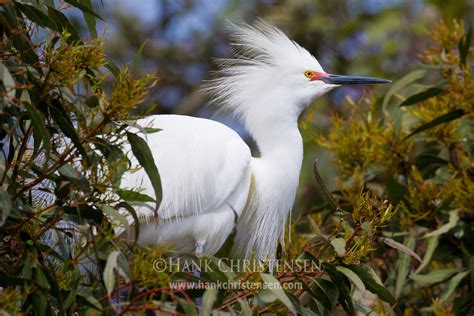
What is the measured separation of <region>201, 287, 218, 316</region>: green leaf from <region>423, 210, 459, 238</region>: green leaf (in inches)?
43.7

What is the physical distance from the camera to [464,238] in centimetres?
256

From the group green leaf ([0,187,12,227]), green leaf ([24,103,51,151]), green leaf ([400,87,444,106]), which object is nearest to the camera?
green leaf ([0,187,12,227])

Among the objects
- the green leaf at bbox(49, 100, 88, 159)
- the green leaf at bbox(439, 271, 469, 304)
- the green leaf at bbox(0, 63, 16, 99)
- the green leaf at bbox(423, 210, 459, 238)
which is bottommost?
the green leaf at bbox(439, 271, 469, 304)

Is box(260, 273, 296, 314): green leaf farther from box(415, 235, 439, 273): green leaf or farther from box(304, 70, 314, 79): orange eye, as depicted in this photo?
box(304, 70, 314, 79): orange eye

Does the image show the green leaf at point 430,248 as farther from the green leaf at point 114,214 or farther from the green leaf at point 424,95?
the green leaf at point 114,214

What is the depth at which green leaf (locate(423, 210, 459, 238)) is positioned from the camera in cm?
240

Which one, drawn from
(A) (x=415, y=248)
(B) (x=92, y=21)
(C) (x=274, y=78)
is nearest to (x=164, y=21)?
(C) (x=274, y=78)

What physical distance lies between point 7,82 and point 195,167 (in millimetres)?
1149

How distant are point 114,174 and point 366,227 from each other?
1.67ft

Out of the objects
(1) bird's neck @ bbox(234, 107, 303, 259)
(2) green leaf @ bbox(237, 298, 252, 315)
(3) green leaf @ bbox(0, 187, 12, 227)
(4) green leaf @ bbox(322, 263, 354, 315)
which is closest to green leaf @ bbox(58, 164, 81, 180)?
(3) green leaf @ bbox(0, 187, 12, 227)

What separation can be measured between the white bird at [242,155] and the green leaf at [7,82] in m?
0.92

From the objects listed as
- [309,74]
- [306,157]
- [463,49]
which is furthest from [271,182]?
[306,157]

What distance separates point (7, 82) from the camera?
4.50ft

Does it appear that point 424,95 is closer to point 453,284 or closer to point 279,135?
point 279,135
